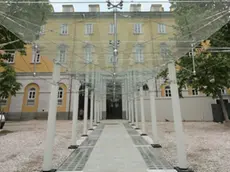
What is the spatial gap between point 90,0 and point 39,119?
16381mm

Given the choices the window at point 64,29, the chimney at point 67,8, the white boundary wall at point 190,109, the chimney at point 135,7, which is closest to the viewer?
the chimney at point 67,8

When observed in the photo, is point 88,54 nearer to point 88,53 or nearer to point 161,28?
point 88,53

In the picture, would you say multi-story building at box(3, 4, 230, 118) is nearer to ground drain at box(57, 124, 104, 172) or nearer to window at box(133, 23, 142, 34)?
window at box(133, 23, 142, 34)

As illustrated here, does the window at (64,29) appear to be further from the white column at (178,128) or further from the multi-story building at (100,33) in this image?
the white column at (178,128)

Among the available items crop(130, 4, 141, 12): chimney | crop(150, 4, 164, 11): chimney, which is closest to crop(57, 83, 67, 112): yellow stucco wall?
crop(130, 4, 141, 12): chimney

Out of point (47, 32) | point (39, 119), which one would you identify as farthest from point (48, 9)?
point (39, 119)

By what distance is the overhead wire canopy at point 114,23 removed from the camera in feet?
7.95

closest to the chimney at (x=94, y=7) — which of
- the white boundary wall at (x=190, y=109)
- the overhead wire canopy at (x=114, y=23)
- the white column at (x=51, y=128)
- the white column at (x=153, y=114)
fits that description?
the overhead wire canopy at (x=114, y=23)

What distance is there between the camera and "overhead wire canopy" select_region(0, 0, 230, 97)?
2.42 meters

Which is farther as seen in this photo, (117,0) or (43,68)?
(43,68)

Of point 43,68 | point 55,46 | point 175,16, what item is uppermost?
point 43,68

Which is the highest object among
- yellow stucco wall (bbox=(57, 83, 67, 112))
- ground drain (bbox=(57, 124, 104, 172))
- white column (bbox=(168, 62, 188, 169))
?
yellow stucco wall (bbox=(57, 83, 67, 112))

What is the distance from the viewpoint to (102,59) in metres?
5.06

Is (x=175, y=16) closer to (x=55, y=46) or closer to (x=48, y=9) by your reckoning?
(x=48, y=9)
